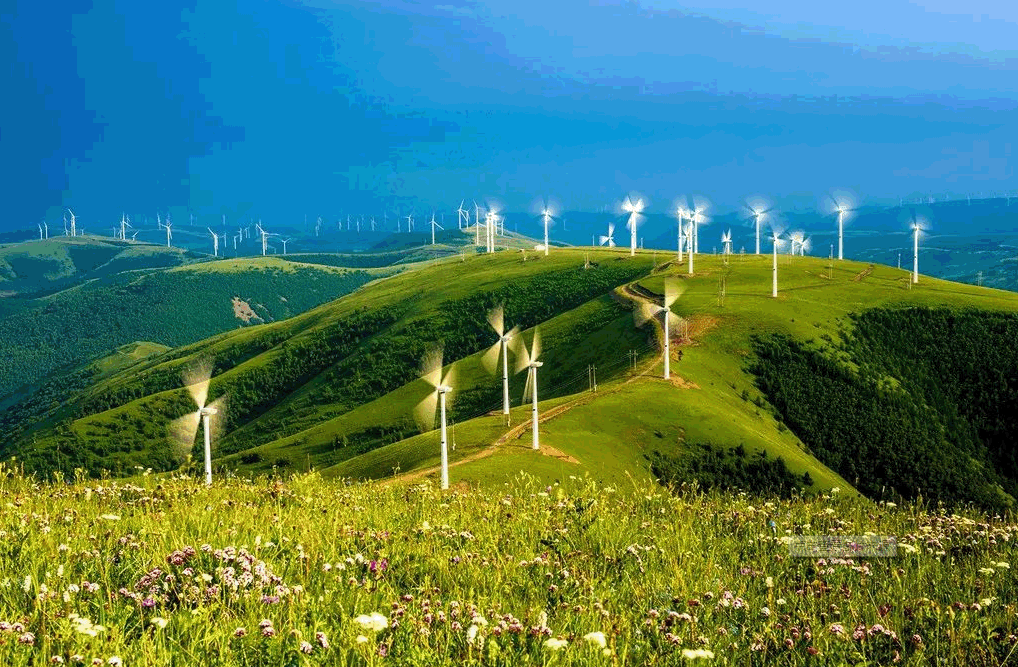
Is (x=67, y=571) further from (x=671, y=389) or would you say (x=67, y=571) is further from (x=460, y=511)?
(x=671, y=389)

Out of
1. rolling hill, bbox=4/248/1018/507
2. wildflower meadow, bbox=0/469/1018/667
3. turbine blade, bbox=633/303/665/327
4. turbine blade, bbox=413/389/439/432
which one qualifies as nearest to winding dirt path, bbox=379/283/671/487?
rolling hill, bbox=4/248/1018/507

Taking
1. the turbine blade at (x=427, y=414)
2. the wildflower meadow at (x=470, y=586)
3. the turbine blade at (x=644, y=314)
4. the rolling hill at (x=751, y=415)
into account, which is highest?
the wildflower meadow at (x=470, y=586)

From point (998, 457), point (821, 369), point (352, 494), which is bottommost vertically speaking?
point (998, 457)

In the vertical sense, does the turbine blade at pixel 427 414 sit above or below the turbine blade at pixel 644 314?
below

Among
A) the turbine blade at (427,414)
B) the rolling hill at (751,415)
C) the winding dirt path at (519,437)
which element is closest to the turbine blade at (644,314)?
the rolling hill at (751,415)

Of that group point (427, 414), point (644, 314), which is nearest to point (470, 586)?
point (427, 414)

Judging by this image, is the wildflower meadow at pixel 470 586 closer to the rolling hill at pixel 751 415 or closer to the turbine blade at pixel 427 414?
the rolling hill at pixel 751 415

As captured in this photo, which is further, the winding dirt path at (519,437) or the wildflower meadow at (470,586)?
the winding dirt path at (519,437)

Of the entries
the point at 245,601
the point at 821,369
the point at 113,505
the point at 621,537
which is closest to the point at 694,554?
the point at 621,537

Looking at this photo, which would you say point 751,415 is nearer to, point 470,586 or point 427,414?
point 427,414
